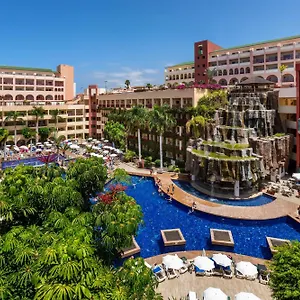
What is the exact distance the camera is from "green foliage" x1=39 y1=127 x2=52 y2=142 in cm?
6588

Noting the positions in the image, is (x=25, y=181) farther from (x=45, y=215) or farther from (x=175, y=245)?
(x=175, y=245)

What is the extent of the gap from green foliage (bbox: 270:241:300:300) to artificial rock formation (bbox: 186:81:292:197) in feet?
68.0

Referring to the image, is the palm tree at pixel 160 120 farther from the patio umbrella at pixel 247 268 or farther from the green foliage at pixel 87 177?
the patio umbrella at pixel 247 268

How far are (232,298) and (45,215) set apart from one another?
12.1 m

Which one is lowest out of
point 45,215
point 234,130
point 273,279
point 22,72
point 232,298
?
point 232,298

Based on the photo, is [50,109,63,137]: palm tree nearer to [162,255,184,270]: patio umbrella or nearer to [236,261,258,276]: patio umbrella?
[162,255,184,270]: patio umbrella

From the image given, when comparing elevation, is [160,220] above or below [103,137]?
below

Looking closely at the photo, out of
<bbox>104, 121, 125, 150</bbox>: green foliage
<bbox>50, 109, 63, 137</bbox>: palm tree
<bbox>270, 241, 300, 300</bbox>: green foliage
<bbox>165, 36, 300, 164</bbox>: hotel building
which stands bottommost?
<bbox>270, 241, 300, 300</bbox>: green foliage

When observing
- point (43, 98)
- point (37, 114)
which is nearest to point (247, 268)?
point (37, 114)

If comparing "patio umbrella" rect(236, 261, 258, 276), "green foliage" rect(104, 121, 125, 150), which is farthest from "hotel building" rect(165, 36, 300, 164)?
"patio umbrella" rect(236, 261, 258, 276)

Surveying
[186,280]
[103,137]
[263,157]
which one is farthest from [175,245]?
[103,137]

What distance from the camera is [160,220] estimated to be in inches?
1072

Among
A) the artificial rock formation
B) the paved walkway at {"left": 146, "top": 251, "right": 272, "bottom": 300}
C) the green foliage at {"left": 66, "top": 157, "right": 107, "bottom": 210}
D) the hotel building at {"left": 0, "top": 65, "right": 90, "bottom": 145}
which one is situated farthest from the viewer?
the hotel building at {"left": 0, "top": 65, "right": 90, "bottom": 145}

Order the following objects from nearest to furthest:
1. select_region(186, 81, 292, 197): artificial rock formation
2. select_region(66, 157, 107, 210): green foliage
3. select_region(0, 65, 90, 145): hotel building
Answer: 1. select_region(66, 157, 107, 210): green foliage
2. select_region(186, 81, 292, 197): artificial rock formation
3. select_region(0, 65, 90, 145): hotel building
